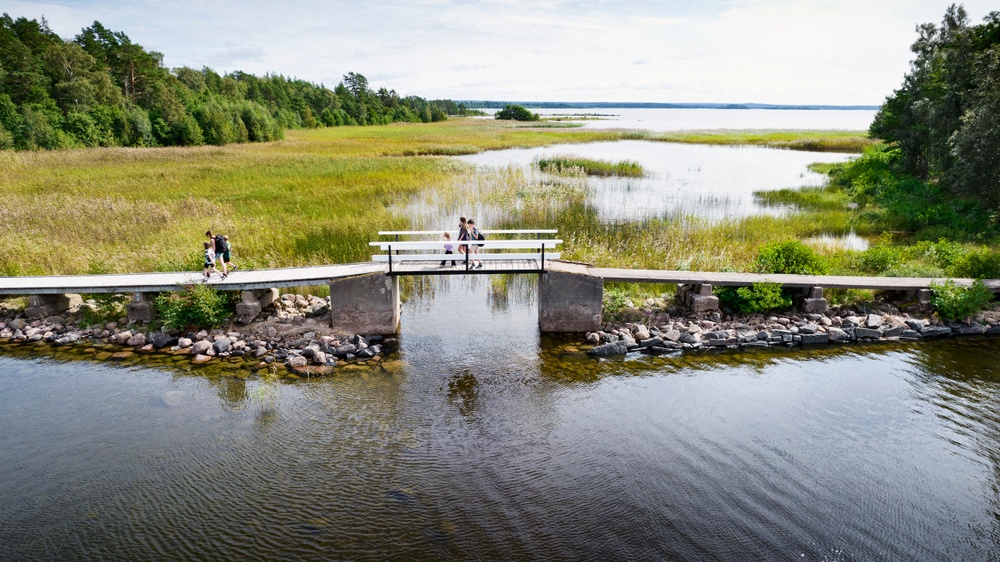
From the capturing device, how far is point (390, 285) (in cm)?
1524

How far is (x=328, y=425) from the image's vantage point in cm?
1115

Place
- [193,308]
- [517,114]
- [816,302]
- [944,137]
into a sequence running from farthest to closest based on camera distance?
[517,114]
[944,137]
[816,302]
[193,308]

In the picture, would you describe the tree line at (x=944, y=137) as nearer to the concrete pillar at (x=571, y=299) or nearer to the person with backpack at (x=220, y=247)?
the concrete pillar at (x=571, y=299)

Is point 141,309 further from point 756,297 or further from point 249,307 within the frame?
point 756,297

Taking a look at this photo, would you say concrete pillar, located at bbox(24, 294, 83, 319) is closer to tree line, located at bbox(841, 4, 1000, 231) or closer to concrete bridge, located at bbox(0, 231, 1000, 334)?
concrete bridge, located at bbox(0, 231, 1000, 334)

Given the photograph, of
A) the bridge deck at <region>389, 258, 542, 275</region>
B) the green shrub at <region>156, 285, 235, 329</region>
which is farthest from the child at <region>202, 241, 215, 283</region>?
the bridge deck at <region>389, 258, 542, 275</region>

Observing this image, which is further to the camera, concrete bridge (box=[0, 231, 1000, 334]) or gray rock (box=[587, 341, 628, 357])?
concrete bridge (box=[0, 231, 1000, 334])

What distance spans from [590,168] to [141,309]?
35051 mm

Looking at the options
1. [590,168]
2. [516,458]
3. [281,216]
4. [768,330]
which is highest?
[590,168]

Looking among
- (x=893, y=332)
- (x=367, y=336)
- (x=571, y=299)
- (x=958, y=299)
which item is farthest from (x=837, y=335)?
(x=367, y=336)

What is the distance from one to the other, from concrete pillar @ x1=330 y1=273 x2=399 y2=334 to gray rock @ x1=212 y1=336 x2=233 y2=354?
2.48m

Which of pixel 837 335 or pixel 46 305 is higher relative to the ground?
pixel 46 305

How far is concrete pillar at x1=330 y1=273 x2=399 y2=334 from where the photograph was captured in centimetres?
1504

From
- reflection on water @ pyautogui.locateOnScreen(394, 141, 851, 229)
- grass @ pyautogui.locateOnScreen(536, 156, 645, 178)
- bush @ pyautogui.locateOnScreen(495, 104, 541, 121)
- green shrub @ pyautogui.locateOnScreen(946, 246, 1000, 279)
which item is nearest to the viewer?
green shrub @ pyautogui.locateOnScreen(946, 246, 1000, 279)
